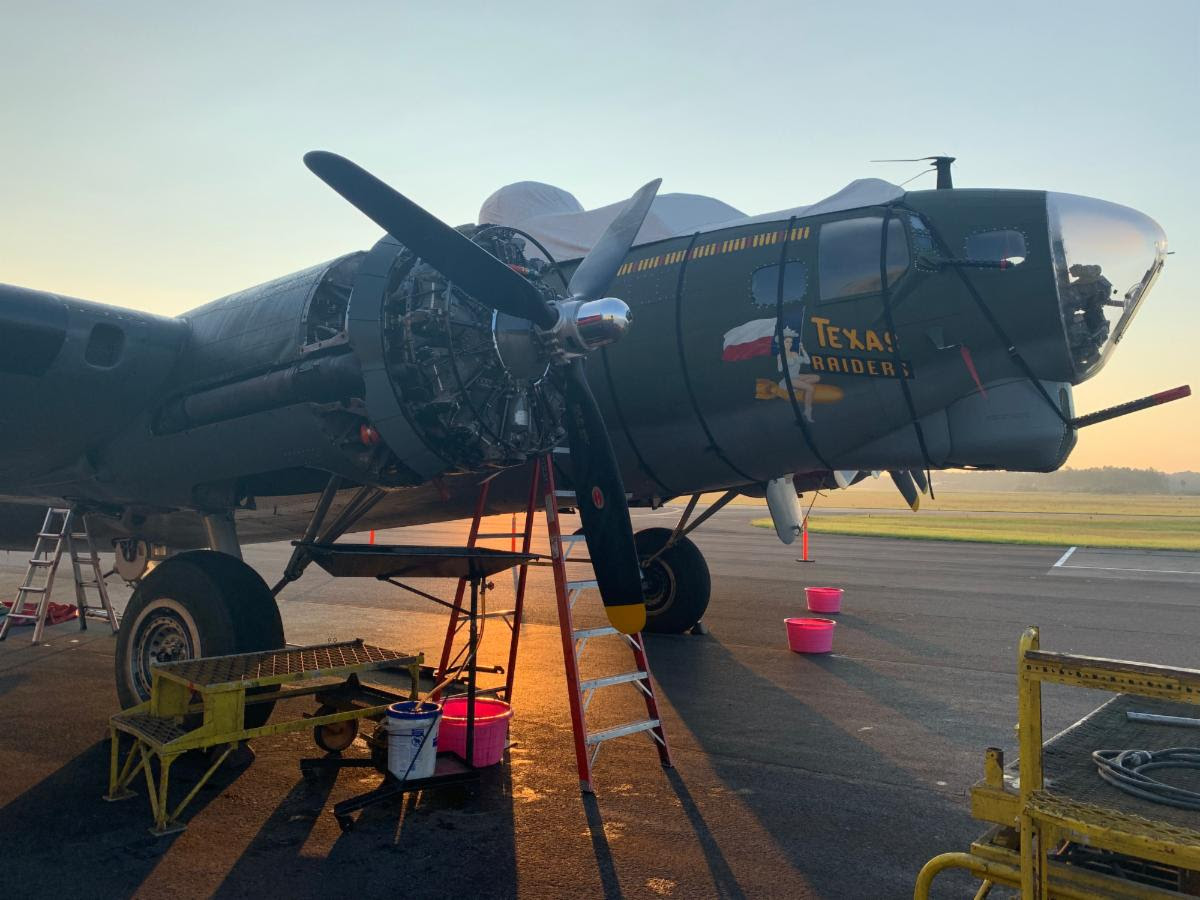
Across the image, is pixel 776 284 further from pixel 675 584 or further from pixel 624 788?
pixel 675 584

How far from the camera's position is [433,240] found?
6.85 m

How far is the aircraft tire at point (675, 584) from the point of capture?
13.6 meters

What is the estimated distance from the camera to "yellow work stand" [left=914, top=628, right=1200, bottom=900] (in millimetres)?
3037

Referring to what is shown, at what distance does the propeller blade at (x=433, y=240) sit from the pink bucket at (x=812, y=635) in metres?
7.23

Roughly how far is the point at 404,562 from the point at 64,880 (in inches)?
119

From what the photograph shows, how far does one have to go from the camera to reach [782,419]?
8.55 m

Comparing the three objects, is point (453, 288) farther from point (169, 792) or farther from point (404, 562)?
point (169, 792)

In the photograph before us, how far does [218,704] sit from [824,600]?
41.0ft

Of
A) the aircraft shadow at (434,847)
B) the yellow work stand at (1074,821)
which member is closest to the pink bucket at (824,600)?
the aircraft shadow at (434,847)

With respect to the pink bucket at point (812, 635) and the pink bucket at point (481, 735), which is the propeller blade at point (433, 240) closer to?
the pink bucket at point (481, 735)

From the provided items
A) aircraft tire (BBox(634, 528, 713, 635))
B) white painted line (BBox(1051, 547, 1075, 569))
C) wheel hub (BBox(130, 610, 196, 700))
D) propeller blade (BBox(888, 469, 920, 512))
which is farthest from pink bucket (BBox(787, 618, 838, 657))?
white painted line (BBox(1051, 547, 1075, 569))

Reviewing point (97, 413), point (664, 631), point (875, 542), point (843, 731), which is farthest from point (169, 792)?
point (875, 542)

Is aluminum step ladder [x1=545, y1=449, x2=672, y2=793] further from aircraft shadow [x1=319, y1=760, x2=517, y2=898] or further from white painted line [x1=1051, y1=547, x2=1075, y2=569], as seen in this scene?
white painted line [x1=1051, y1=547, x2=1075, y2=569]

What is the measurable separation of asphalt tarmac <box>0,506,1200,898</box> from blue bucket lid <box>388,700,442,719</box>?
71cm
